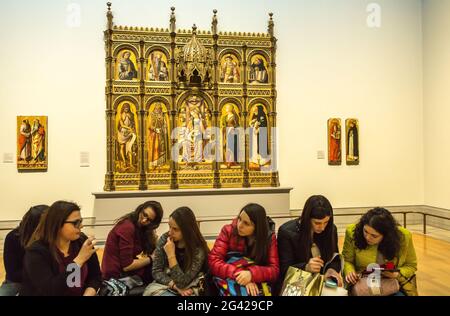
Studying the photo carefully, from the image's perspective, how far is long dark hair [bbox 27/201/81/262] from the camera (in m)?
3.03

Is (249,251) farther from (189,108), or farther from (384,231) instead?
(189,108)

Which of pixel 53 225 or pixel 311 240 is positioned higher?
A: pixel 53 225

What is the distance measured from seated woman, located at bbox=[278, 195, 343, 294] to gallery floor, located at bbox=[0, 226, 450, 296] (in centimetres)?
227

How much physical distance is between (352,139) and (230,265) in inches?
291

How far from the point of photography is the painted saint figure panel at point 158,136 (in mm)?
8859

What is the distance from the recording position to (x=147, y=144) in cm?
884

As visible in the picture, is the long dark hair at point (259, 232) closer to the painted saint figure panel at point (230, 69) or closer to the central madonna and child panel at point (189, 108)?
the central madonna and child panel at point (189, 108)

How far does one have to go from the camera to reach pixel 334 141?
9.68 meters

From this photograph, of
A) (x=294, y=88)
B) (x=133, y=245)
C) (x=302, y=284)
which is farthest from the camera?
(x=294, y=88)

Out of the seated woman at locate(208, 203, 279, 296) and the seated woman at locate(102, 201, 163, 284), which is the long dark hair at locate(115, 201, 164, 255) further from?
the seated woman at locate(208, 203, 279, 296)

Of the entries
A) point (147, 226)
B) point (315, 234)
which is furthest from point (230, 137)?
point (315, 234)

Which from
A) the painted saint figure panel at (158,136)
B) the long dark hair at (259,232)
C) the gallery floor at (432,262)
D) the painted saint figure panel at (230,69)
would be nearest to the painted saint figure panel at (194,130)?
the painted saint figure panel at (158,136)

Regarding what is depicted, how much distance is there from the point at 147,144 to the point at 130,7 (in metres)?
3.48

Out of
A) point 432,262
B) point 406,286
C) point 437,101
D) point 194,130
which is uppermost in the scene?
point 437,101
